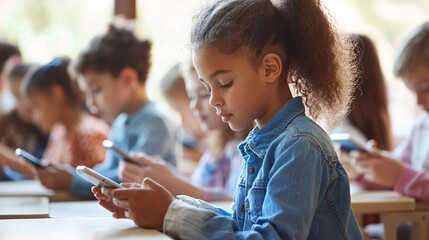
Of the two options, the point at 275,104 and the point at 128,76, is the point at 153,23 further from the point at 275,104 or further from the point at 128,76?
the point at 275,104

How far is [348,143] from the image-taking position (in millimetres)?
2262

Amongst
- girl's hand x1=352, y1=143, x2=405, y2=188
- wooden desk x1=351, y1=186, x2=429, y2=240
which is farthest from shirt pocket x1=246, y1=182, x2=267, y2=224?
girl's hand x1=352, y1=143, x2=405, y2=188

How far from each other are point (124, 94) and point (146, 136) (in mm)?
247

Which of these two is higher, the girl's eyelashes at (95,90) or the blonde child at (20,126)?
the girl's eyelashes at (95,90)

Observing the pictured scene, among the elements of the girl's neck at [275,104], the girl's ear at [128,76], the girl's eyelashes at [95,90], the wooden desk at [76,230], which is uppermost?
the girl's neck at [275,104]

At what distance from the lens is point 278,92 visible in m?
1.43

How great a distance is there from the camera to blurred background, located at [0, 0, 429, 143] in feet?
13.1

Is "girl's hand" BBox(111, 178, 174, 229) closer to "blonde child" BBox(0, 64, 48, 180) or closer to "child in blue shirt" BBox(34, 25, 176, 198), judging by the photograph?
"child in blue shirt" BBox(34, 25, 176, 198)

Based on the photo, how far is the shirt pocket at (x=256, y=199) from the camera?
4.32ft

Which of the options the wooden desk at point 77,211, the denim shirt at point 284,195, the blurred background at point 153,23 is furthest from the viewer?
the blurred background at point 153,23

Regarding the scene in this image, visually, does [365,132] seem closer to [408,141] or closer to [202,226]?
[408,141]

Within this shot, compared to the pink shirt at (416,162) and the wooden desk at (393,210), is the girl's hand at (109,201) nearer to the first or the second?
the wooden desk at (393,210)

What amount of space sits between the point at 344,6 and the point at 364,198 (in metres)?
2.04

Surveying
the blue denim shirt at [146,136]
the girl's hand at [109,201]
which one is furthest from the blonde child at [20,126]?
the girl's hand at [109,201]
